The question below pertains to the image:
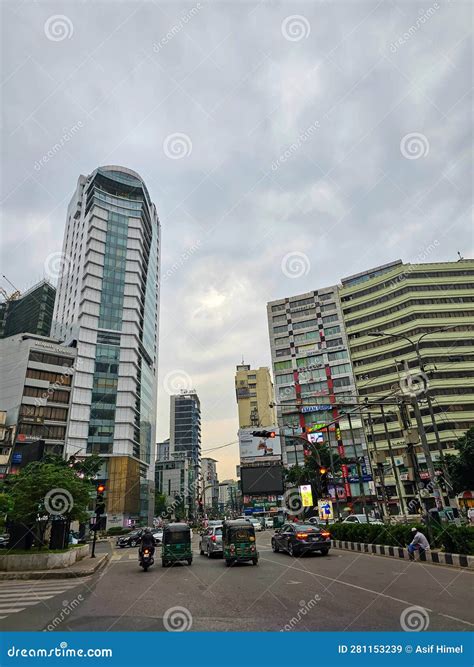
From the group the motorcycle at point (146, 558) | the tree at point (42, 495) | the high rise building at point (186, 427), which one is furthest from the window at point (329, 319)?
the high rise building at point (186, 427)

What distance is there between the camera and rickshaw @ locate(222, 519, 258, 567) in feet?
54.2

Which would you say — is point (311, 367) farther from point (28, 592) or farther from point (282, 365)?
point (28, 592)

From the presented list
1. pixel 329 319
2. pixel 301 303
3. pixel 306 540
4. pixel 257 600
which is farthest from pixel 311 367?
pixel 257 600

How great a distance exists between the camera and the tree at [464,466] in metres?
38.6

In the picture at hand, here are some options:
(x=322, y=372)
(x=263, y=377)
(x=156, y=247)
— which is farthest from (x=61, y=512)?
(x=263, y=377)

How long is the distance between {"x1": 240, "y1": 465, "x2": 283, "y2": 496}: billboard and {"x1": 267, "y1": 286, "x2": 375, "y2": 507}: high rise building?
17009 millimetres

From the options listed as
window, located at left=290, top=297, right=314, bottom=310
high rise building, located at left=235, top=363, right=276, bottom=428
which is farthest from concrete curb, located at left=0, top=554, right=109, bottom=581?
high rise building, located at left=235, top=363, right=276, bottom=428

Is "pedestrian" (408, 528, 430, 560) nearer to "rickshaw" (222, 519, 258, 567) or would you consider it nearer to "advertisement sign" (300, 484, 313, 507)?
"rickshaw" (222, 519, 258, 567)

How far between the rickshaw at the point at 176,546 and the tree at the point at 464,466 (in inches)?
1201

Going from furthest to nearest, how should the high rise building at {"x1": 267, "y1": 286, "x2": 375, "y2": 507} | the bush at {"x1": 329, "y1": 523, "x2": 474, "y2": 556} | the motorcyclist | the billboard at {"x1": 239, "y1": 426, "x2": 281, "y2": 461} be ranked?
the billboard at {"x1": 239, "y1": 426, "x2": 281, "y2": 461} < the high rise building at {"x1": 267, "y1": 286, "x2": 375, "y2": 507} < the motorcyclist < the bush at {"x1": 329, "y1": 523, "x2": 474, "y2": 556}

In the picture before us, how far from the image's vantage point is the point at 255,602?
28.6 ft

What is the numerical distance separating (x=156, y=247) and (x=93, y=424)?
5067 cm

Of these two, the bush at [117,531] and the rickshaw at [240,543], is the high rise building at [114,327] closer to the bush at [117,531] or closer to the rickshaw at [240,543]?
the bush at [117,531]

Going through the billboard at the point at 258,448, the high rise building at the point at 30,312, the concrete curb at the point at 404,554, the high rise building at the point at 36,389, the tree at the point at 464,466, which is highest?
the high rise building at the point at 30,312
